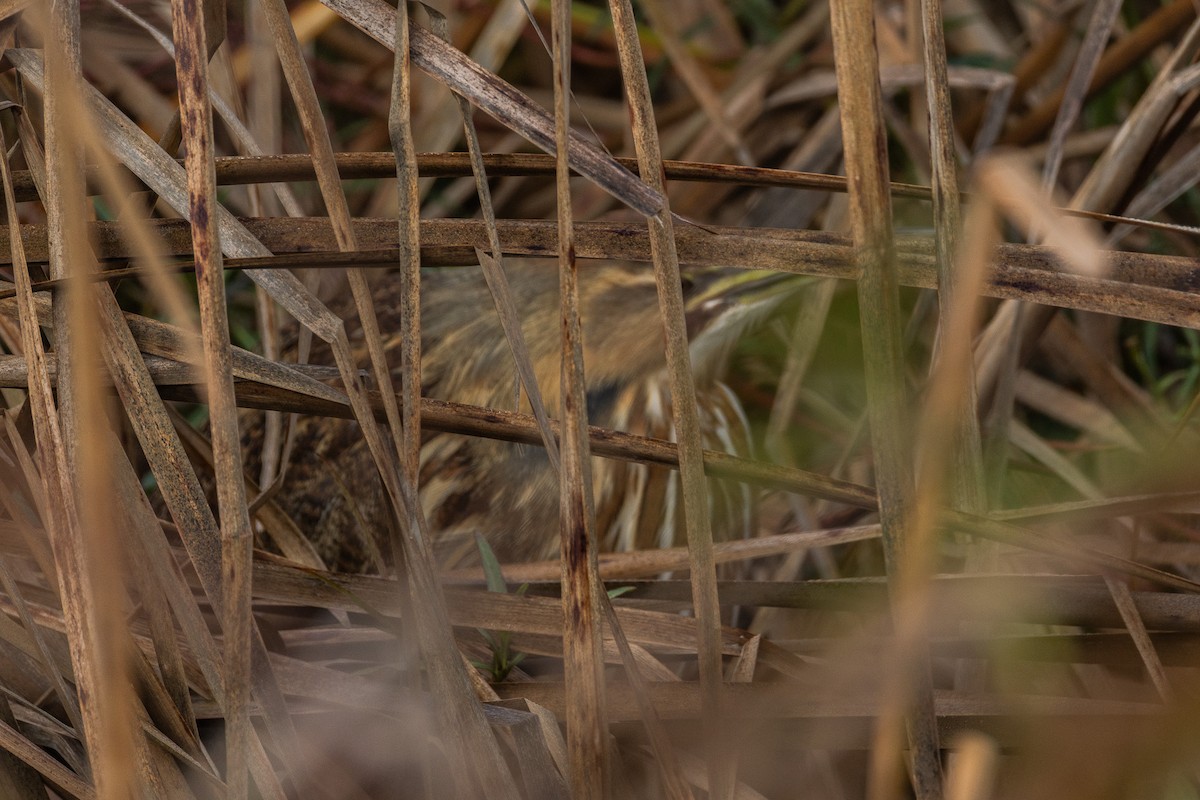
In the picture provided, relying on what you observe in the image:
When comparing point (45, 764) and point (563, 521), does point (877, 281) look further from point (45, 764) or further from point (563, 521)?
point (45, 764)

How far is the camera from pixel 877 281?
0.56 metres

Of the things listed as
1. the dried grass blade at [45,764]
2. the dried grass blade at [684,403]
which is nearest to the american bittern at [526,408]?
the dried grass blade at [45,764]

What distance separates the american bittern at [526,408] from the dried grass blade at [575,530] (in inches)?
21.9

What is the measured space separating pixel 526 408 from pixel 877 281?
0.67 meters

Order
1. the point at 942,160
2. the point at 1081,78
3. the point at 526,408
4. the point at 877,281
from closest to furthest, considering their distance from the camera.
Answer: the point at 877,281, the point at 942,160, the point at 526,408, the point at 1081,78

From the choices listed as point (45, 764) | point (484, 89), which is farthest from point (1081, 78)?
point (45, 764)

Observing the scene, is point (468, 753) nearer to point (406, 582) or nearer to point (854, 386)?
point (406, 582)

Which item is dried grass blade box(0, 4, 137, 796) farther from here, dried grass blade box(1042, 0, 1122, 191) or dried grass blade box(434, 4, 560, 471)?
dried grass blade box(1042, 0, 1122, 191)

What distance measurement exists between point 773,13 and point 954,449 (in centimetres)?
130

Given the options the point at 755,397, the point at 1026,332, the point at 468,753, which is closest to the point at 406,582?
the point at 468,753

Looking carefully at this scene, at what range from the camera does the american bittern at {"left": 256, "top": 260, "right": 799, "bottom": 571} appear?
4.09 feet

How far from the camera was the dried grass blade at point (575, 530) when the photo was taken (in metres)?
0.62

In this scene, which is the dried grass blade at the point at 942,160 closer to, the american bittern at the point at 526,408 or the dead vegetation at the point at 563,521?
the dead vegetation at the point at 563,521

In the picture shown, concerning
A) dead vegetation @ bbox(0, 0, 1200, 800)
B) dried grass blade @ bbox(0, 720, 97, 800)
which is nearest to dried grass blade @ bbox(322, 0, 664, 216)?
dead vegetation @ bbox(0, 0, 1200, 800)
